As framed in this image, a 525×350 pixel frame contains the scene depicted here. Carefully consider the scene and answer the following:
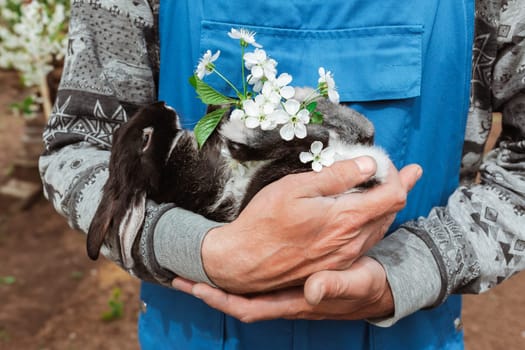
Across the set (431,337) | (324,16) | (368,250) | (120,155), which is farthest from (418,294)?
(120,155)

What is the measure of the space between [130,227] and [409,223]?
2.08ft

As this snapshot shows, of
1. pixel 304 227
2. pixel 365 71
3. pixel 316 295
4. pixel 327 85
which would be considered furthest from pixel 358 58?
pixel 316 295

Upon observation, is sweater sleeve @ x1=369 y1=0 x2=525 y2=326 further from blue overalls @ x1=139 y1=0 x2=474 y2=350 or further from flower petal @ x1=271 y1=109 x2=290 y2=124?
flower petal @ x1=271 y1=109 x2=290 y2=124

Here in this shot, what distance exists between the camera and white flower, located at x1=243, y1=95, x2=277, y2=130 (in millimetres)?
1058

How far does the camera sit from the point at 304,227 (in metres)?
1.08

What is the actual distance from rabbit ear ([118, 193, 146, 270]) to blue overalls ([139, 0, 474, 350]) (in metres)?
0.25

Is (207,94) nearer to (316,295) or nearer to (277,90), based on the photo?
(277,90)

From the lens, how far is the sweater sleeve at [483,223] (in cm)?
122

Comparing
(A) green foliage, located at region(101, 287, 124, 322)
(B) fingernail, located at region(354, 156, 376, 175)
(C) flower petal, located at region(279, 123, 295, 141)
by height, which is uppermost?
(C) flower petal, located at region(279, 123, 295, 141)

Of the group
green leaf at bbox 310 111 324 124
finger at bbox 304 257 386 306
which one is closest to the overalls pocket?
green leaf at bbox 310 111 324 124

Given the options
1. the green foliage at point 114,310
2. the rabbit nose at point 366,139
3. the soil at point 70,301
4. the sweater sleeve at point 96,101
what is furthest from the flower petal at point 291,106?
the green foliage at point 114,310

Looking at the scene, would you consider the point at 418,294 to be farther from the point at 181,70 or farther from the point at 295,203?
the point at 181,70

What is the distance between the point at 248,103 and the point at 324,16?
0.94ft

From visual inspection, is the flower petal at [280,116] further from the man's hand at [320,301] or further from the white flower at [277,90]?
the man's hand at [320,301]
